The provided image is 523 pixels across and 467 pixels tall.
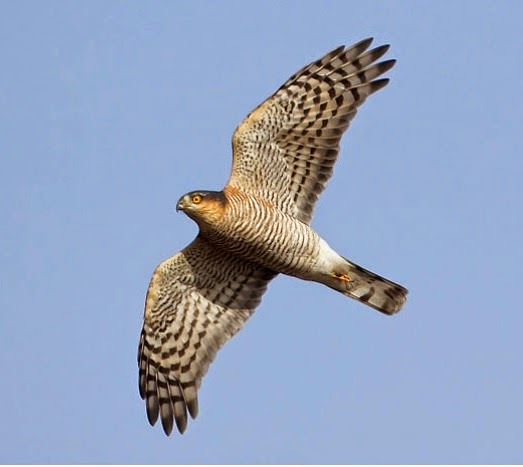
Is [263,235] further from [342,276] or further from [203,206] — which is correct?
[342,276]

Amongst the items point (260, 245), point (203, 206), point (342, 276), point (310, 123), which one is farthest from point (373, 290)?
point (203, 206)

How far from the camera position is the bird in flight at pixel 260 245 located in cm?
1564

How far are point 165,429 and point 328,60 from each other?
5.01 meters

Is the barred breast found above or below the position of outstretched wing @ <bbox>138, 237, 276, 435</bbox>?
above

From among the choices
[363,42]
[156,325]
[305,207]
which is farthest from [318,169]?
[156,325]

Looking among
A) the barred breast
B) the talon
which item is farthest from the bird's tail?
the barred breast

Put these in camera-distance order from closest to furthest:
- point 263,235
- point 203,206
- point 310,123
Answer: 1. point 203,206
2. point 263,235
3. point 310,123

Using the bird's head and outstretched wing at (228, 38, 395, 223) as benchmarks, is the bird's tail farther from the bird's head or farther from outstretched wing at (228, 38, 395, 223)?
the bird's head

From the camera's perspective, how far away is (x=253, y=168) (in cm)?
1589

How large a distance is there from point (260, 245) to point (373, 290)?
1.85 meters

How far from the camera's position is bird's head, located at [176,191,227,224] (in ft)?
49.1

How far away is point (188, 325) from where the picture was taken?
54.7ft

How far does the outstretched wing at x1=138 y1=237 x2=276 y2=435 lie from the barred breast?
0.76 meters

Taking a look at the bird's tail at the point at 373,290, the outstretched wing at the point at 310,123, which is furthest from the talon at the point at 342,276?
the outstretched wing at the point at 310,123
